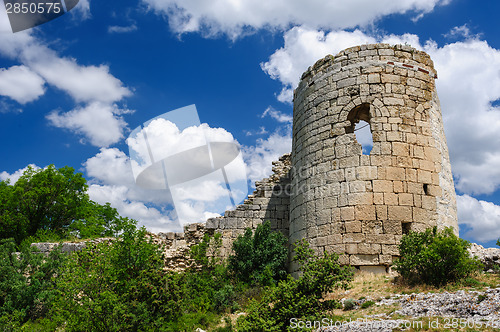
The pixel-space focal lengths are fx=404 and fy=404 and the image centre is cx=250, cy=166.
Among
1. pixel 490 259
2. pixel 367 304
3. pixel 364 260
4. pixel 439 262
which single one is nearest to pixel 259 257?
pixel 364 260

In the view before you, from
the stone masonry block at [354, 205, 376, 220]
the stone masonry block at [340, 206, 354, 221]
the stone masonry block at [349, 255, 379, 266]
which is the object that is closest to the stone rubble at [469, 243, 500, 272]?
the stone masonry block at [349, 255, 379, 266]

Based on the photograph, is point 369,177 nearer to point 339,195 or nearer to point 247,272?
point 339,195

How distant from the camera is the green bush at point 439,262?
7.40 m

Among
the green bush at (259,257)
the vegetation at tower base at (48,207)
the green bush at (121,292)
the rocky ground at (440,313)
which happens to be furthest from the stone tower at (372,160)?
the vegetation at tower base at (48,207)

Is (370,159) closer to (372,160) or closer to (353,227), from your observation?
(372,160)

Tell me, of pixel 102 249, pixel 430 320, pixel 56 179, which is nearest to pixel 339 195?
pixel 430 320

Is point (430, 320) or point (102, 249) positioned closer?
point (430, 320)

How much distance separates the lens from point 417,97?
32.8 feet

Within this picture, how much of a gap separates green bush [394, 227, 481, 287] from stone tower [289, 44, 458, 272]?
33.3 inches

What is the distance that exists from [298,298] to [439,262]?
2718 mm

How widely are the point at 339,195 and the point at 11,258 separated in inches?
365

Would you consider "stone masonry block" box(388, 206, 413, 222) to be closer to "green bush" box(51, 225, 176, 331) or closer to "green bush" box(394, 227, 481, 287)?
"green bush" box(394, 227, 481, 287)

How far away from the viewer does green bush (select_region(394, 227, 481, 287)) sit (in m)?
7.40

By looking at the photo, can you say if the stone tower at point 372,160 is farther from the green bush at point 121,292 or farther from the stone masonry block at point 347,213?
the green bush at point 121,292
